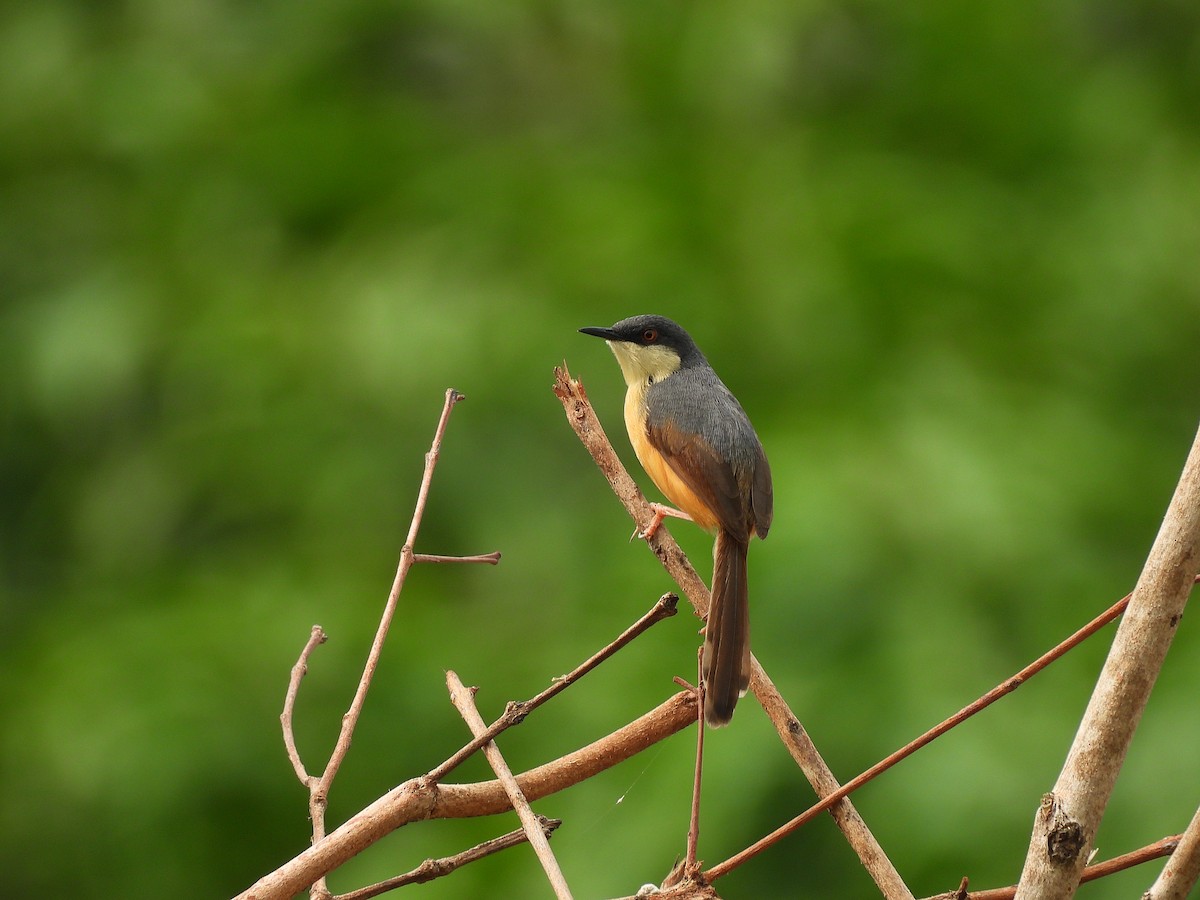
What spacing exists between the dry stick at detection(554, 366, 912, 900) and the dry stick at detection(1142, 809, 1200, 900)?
10.6 inches

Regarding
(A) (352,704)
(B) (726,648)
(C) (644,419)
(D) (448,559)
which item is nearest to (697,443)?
(C) (644,419)

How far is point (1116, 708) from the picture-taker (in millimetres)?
1096

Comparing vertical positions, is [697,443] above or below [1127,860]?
below

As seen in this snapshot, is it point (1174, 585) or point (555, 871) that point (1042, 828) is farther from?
point (555, 871)

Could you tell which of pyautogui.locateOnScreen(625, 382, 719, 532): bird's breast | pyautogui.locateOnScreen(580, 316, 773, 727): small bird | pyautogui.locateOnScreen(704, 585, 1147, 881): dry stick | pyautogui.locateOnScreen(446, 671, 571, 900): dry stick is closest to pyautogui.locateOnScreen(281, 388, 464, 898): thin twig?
pyautogui.locateOnScreen(446, 671, 571, 900): dry stick

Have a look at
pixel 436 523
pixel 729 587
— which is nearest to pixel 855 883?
pixel 729 587

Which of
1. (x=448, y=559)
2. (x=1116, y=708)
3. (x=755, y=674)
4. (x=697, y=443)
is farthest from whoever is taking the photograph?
(x=697, y=443)

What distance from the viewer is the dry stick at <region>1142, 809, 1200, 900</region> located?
1.09m

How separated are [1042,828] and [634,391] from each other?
246cm

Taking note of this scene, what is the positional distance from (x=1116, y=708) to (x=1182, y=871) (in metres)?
0.16

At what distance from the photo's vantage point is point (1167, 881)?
3.62ft

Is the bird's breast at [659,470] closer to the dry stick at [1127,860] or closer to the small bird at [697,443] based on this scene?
the small bird at [697,443]

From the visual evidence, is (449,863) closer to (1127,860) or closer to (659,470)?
(1127,860)

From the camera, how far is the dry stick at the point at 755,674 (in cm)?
133
